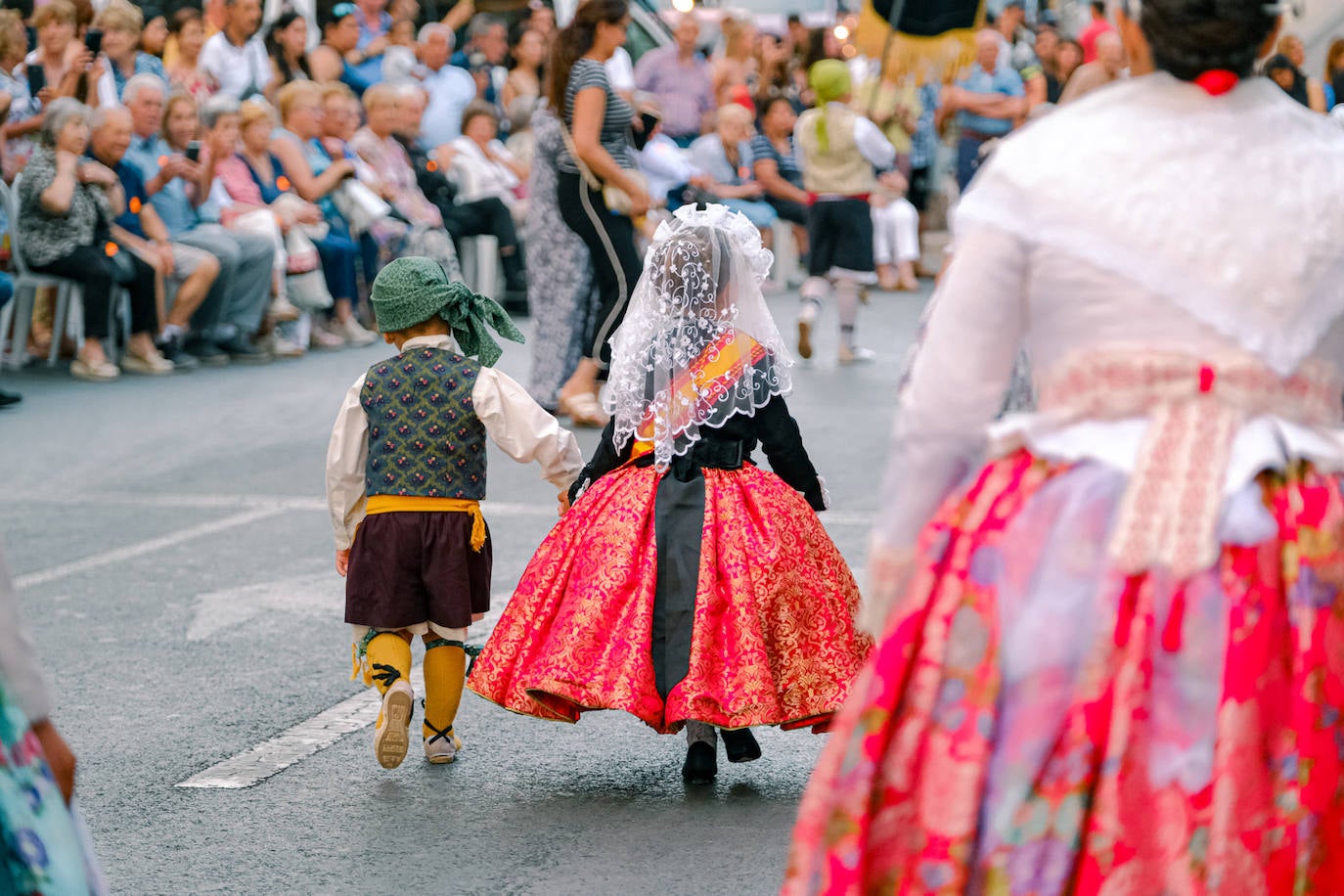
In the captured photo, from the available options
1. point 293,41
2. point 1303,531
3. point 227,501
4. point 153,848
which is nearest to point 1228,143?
point 1303,531

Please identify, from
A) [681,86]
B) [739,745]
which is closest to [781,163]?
[681,86]

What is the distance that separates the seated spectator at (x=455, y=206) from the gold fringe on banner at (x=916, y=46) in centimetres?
349

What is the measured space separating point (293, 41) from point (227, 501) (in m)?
7.65

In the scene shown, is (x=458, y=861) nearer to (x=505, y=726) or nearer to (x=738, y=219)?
(x=505, y=726)

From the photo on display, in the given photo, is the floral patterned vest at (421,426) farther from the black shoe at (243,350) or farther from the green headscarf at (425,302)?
the black shoe at (243,350)

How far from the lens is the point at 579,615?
4.83 metres

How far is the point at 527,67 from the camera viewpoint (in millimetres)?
17031

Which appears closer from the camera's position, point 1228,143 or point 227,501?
point 1228,143

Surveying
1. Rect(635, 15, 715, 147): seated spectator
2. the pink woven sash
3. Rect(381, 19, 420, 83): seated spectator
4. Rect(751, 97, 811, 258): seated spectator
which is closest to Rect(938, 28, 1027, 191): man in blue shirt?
Rect(751, 97, 811, 258): seated spectator

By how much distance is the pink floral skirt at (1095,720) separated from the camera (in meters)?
2.60

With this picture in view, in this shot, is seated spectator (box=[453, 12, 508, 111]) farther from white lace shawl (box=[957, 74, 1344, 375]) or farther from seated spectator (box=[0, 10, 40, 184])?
white lace shawl (box=[957, 74, 1344, 375])

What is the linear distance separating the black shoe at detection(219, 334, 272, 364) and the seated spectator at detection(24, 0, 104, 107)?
1.88 m

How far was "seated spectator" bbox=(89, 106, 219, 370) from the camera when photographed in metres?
12.2

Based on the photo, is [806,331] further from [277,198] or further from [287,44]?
[287,44]
